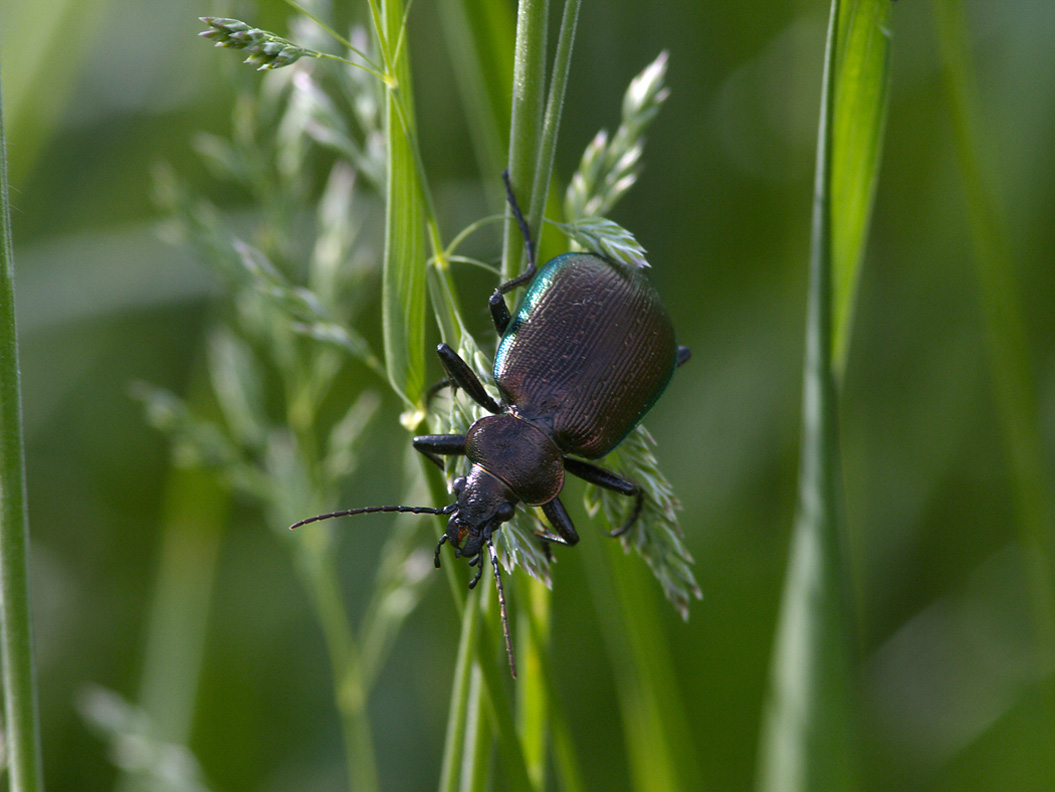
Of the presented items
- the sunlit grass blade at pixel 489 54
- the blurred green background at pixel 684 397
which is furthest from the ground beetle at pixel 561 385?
the blurred green background at pixel 684 397

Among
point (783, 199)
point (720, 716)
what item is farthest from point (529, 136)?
point (783, 199)

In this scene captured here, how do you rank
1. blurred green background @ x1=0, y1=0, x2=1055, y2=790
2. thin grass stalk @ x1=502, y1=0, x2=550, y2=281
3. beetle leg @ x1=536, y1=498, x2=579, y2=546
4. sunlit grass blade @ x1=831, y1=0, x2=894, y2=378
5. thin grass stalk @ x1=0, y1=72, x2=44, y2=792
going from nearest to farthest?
1. thin grass stalk @ x1=0, y1=72, x2=44, y2=792
2. thin grass stalk @ x1=502, y1=0, x2=550, y2=281
3. sunlit grass blade @ x1=831, y1=0, x2=894, y2=378
4. beetle leg @ x1=536, y1=498, x2=579, y2=546
5. blurred green background @ x1=0, y1=0, x2=1055, y2=790

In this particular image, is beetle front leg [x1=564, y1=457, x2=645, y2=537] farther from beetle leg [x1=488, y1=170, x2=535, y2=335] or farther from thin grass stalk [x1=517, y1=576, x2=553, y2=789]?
beetle leg [x1=488, y1=170, x2=535, y2=335]

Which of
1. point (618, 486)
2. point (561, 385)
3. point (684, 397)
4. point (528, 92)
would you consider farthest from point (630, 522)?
point (684, 397)

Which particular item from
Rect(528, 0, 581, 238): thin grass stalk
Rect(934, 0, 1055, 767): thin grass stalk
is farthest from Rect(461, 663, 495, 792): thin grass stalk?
Rect(934, 0, 1055, 767): thin grass stalk

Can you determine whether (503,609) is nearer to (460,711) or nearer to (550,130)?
(460,711)

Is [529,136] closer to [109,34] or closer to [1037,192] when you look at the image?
[1037,192]

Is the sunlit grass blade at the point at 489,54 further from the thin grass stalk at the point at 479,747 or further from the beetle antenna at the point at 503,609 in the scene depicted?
the thin grass stalk at the point at 479,747
